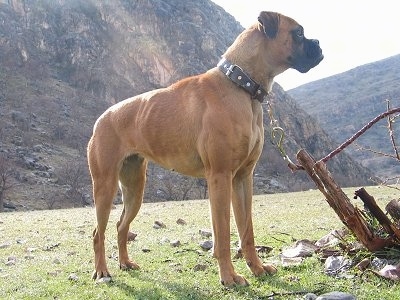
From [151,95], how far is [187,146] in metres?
1.17

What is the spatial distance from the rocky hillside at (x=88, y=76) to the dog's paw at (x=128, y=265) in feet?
220

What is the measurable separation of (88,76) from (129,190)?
476 ft

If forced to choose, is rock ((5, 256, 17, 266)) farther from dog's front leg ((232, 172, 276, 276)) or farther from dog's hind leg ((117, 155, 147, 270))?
dog's front leg ((232, 172, 276, 276))

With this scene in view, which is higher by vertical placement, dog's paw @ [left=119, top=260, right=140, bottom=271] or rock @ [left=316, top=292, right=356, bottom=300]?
rock @ [left=316, top=292, right=356, bottom=300]

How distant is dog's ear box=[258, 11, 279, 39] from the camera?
22.1 feet

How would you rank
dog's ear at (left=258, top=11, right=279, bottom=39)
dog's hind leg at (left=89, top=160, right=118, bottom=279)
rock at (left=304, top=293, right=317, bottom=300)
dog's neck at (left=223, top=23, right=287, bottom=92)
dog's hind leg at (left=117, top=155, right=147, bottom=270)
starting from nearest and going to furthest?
rock at (left=304, top=293, right=317, bottom=300), dog's ear at (left=258, top=11, right=279, bottom=39), dog's neck at (left=223, top=23, right=287, bottom=92), dog's hind leg at (left=89, top=160, right=118, bottom=279), dog's hind leg at (left=117, top=155, right=147, bottom=270)

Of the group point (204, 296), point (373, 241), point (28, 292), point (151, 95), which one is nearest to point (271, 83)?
point (151, 95)

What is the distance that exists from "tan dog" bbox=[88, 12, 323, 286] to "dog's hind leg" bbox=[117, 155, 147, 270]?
0.02m

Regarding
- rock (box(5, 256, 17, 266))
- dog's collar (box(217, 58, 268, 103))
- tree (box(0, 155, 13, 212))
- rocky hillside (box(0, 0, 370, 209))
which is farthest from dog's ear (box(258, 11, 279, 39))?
rocky hillside (box(0, 0, 370, 209))

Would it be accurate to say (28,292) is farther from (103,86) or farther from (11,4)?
(11,4)

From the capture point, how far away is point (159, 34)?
175625 millimetres

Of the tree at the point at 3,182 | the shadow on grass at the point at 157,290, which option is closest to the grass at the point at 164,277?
the shadow on grass at the point at 157,290

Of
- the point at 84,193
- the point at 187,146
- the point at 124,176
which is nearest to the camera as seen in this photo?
the point at 187,146

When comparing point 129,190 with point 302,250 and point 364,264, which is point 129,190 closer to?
point 302,250
